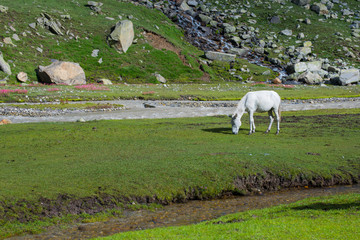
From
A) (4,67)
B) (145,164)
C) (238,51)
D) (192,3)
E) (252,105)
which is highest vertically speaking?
(192,3)

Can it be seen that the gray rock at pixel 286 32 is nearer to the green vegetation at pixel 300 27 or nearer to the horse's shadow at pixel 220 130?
the green vegetation at pixel 300 27

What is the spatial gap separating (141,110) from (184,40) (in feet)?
249

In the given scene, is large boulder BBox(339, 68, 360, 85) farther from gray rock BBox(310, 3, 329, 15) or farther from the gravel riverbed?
gray rock BBox(310, 3, 329, 15)

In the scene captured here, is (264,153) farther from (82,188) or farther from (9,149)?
(9,149)

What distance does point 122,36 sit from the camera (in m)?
89.7

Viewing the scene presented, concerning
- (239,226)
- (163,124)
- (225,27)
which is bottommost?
(163,124)

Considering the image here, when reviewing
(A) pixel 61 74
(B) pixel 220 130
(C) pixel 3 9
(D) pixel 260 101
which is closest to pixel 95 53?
(A) pixel 61 74

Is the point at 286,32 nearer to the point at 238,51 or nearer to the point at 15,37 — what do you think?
the point at 238,51

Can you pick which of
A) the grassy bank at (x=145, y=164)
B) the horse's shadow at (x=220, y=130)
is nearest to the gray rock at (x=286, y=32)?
the grassy bank at (x=145, y=164)

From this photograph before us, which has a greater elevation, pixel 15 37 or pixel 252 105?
pixel 252 105

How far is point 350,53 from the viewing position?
125 meters

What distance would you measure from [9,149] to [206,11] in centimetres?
12688

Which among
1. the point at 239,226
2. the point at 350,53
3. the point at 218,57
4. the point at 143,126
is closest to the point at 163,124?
the point at 143,126

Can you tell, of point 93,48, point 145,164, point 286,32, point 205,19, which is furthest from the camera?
point 286,32
